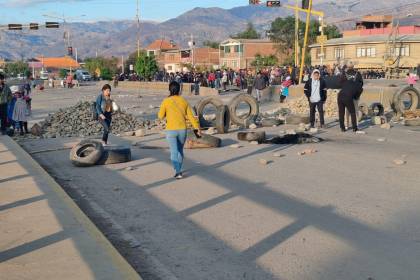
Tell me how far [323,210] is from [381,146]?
7.43 m

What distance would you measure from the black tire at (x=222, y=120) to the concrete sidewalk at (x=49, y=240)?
9.24m

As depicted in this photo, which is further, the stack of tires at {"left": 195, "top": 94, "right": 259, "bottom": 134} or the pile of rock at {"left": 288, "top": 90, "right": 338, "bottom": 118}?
the pile of rock at {"left": 288, "top": 90, "right": 338, "bottom": 118}

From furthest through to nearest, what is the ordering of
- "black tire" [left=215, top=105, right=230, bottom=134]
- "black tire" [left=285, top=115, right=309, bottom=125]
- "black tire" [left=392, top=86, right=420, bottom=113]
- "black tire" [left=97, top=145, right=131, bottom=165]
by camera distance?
"black tire" [left=392, top=86, right=420, bottom=113] → "black tire" [left=285, top=115, right=309, bottom=125] → "black tire" [left=215, top=105, right=230, bottom=134] → "black tire" [left=97, top=145, right=131, bottom=165]

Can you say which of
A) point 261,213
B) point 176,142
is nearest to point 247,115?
point 176,142

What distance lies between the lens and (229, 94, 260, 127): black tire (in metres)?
20.2

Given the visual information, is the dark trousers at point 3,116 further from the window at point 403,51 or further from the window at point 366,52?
the window at point 366,52

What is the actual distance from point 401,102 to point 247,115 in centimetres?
576

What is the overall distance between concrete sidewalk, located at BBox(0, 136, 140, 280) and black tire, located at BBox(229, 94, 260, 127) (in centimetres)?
1091

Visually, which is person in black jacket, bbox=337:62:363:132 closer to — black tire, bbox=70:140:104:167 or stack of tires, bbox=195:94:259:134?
stack of tires, bbox=195:94:259:134

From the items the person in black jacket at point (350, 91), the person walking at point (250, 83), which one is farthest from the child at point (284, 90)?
the person in black jacket at point (350, 91)

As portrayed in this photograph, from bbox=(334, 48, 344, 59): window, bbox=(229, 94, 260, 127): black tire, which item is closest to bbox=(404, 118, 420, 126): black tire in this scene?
bbox=(229, 94, 260, 127): black tire

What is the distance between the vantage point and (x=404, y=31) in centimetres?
8212

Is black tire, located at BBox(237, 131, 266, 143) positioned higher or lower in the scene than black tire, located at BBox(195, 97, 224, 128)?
lower

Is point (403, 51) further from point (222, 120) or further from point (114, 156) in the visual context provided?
point (114, 156)
